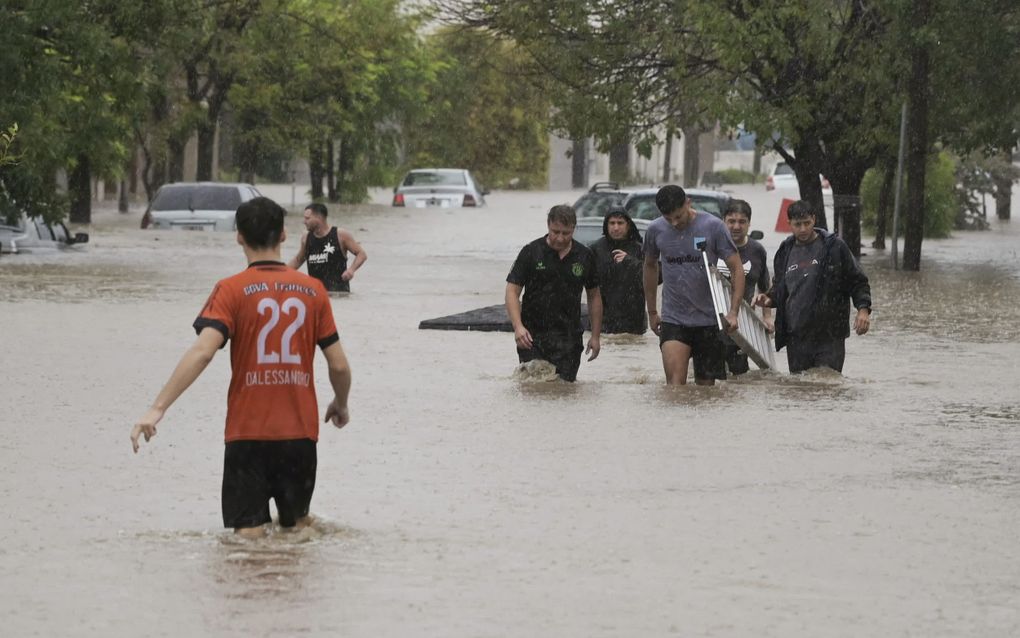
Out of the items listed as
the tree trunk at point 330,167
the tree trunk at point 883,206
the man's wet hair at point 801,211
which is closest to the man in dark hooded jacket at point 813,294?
the man's wet hair at point 801,211

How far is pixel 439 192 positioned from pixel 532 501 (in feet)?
154

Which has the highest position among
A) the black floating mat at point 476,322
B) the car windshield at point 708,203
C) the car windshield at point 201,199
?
the car windshield at point 708,203

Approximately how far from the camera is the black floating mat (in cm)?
2002

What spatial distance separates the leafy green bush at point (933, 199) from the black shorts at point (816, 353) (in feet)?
100

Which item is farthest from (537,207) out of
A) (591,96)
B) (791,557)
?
(791,557)

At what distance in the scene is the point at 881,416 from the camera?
1339 centimetres

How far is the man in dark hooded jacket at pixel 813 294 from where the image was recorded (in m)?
14.1

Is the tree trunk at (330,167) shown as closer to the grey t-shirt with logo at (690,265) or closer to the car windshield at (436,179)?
the car windshield at (436,179)

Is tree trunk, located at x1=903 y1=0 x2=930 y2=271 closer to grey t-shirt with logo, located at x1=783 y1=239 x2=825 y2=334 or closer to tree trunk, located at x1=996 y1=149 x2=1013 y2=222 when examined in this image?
grey t-shirt with logo, located at x1=783 y1=239 x2=825 y2=334

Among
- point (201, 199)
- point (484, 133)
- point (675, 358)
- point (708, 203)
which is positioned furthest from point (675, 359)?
point (484, 133)

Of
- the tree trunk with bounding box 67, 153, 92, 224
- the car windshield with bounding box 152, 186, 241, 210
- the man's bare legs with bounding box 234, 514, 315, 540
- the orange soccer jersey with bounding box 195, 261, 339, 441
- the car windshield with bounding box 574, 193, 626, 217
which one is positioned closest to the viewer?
the orange soccer jersey with bounding box 195, 261, 339, 441

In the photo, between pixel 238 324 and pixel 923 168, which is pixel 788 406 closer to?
pixel 238 324

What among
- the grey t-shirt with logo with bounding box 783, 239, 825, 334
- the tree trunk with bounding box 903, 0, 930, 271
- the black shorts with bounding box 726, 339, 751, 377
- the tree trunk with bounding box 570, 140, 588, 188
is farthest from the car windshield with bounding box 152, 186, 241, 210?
the tree trunk with bounding box 570, 140, 588, 188

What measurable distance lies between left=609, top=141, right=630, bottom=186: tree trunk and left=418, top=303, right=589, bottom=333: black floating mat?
63.8 m
